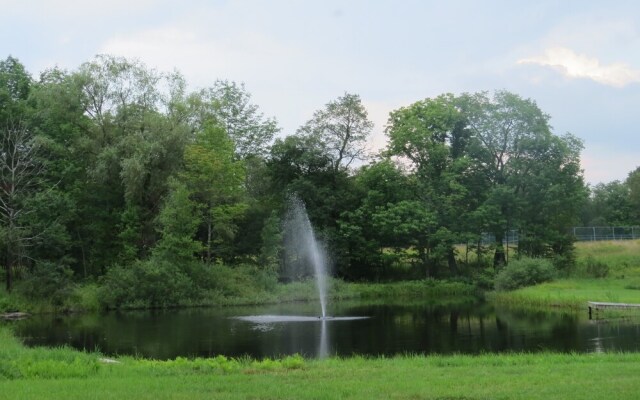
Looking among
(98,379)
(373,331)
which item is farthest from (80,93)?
(98,379)

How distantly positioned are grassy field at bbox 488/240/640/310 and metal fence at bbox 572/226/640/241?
4313 millimetres

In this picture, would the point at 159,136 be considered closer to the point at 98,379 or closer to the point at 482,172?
the point at 482,172

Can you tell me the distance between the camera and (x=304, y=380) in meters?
12.5

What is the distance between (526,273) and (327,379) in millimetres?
36485

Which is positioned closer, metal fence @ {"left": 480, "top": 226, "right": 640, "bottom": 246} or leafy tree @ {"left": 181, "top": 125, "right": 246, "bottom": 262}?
leafy tree @ {"left": 181, "top": 125, "right": 246, "bottom": 262}

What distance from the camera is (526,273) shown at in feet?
152

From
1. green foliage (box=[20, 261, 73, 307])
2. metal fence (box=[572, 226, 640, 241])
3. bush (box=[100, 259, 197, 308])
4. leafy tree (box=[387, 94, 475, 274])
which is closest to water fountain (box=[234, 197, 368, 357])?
leafy tree (box=[387, 94, 475, 274])

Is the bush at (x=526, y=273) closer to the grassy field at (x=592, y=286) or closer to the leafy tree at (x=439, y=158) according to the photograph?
the grassy field at (x=592, y=286)

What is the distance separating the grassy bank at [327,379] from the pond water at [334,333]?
5860mm

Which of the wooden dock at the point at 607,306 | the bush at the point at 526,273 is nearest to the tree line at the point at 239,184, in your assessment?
the bush at the point at 526,273

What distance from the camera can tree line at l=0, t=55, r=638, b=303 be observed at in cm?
4600

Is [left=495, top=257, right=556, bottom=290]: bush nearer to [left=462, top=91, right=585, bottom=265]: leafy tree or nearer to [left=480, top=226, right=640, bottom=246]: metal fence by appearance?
[left=462, top=91, right=585, bottom=265]: leafy tree

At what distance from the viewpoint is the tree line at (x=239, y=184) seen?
1811 inches

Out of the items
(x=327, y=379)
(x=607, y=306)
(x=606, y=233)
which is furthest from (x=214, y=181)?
(x=606, y=233)
